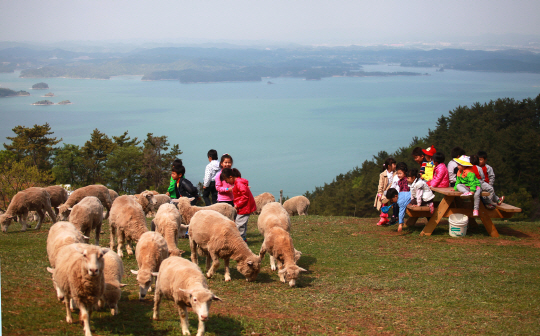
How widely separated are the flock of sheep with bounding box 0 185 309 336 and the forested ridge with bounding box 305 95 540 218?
4451 centimetres

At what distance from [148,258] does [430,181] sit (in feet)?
33.3

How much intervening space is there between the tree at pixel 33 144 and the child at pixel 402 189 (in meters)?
59.5

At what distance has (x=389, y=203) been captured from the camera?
14.2 metres

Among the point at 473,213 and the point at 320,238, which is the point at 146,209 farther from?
the point at 473,213

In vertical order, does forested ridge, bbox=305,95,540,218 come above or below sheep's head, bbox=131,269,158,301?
below

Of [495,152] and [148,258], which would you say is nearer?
[148,258]

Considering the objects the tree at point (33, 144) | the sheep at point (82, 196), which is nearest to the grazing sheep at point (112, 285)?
the sheep at point (82, 196)

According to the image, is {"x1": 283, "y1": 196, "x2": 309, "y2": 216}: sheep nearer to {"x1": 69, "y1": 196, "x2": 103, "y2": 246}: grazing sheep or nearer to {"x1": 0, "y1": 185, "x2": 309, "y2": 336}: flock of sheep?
{"x1": 0, "y1": 185, "x2": 309, "y2": 336}: flock of sheep

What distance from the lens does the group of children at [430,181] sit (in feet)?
40.5

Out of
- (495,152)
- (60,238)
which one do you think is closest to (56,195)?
(60,238)

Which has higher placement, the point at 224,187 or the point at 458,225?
the point at 224,187

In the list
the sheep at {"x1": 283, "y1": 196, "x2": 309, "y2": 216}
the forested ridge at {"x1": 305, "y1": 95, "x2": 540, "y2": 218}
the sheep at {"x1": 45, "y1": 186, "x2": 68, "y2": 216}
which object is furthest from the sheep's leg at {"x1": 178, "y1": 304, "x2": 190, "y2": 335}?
the forested ridge at {"x1": 305, "y1": 95, "x2": 540, "y2": 218}

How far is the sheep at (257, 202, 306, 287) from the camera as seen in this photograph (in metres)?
8.38

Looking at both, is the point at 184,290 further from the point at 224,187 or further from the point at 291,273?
the point at 224,187
